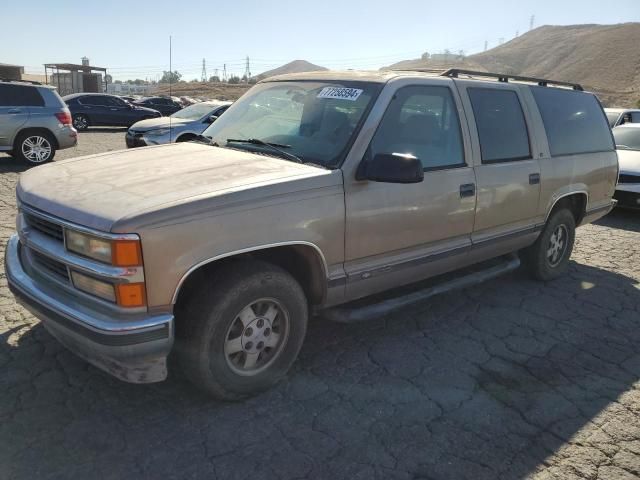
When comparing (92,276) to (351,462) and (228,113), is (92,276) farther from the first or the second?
(228,113)

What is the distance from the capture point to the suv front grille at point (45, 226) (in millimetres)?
2807

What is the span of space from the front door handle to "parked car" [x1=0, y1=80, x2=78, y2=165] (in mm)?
10052

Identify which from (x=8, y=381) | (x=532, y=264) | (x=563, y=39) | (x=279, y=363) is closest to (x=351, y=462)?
(x=279, y=363)

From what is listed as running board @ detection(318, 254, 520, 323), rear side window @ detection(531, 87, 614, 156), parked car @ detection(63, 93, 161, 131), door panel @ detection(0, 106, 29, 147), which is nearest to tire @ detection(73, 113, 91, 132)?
parked car @ detection(63, 93, 161, 131)

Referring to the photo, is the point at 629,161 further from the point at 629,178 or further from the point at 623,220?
the point at 623,220

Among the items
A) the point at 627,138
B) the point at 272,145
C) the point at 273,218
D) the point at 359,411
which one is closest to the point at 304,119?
the point at 272,145

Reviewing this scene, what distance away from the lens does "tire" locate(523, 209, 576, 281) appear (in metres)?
5.24

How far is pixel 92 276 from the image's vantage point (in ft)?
8.50

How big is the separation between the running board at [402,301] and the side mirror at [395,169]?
0.93 meters

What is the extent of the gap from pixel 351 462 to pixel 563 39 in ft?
449

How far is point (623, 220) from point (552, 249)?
424cm

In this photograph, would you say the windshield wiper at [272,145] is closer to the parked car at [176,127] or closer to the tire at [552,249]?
the tire at [552,249]

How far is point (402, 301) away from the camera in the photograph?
382 cm

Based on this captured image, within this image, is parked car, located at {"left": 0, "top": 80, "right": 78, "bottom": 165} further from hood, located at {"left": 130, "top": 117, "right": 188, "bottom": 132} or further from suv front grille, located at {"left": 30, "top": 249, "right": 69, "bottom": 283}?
suv front grille, located at {"left": 30, "top": 249, "right": 69, "bottom": 283}
